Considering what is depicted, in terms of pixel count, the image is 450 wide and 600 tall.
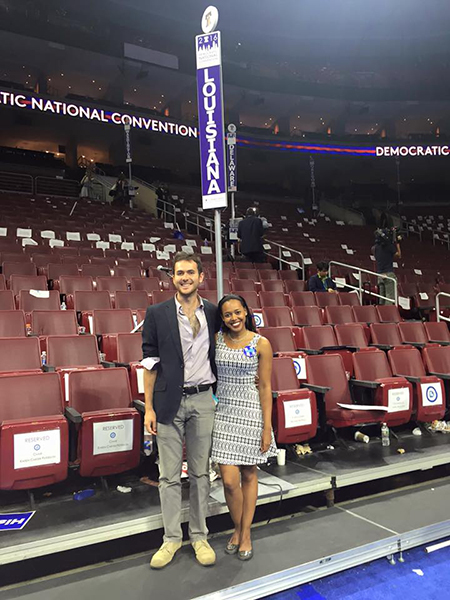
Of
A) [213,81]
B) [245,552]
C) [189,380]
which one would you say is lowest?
[245,552]

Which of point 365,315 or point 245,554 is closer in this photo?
point 245,554

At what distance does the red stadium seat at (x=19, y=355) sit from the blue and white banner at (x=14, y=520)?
3.29 feet

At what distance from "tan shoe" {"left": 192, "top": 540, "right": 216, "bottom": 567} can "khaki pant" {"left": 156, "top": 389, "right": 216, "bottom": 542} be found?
0.03 meters

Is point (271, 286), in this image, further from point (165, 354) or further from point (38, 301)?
point (165, 354)

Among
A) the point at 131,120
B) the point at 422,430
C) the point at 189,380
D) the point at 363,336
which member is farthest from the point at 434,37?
the point at 189,380

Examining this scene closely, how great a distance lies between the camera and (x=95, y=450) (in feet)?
7.60

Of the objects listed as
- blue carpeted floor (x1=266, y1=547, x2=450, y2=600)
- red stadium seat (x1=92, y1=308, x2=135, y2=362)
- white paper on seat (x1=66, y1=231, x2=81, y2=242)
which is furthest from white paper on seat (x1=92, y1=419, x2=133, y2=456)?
white paper on seat (x1=66, y1=231, x2=81, y2=242)

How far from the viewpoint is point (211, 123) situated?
8.34 ft

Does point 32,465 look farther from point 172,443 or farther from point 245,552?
point 245,552

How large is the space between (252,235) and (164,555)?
525 cm

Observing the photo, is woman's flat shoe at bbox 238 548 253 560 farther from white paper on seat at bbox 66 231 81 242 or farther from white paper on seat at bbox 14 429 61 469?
white paper on seat at bbox 66 231 81 242

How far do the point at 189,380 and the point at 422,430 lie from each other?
7.33 feet

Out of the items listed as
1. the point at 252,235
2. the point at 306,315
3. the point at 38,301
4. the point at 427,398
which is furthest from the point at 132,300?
the point at 427,398

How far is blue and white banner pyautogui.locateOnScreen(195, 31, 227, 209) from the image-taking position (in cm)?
248
